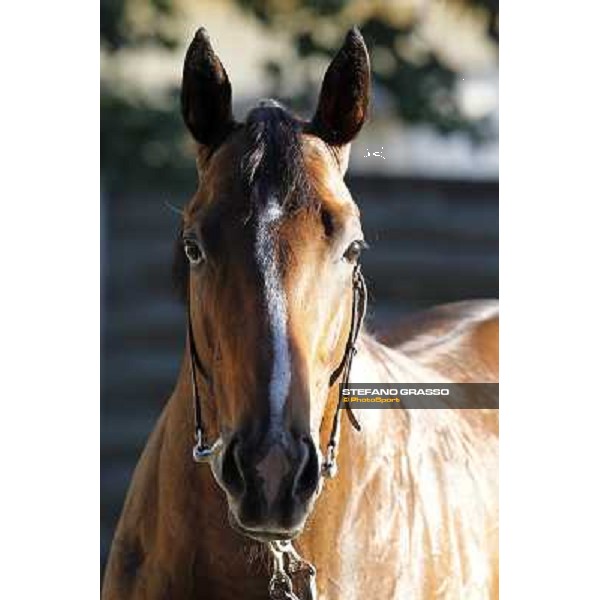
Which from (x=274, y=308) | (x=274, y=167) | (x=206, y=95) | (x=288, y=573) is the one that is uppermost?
(x=206, y=95)

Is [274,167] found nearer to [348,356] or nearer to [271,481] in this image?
[348,356]

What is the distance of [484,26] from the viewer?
101 inches

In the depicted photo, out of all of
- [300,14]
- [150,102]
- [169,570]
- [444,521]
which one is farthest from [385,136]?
[169,570]

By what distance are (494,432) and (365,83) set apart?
97 cm

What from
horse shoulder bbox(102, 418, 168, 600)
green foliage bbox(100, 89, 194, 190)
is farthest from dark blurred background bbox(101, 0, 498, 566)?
horse shoulder bbox(102, 418, 168, 600)

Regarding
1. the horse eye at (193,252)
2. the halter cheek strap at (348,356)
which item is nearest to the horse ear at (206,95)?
the horse eye at (193,252)

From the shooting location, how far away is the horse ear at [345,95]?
181 centimetres

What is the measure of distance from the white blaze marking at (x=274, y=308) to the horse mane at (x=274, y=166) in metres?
0.02

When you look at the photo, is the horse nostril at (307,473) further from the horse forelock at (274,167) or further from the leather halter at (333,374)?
the horse forelock at (274,167)

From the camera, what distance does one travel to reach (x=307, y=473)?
4.87ft

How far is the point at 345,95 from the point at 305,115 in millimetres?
691

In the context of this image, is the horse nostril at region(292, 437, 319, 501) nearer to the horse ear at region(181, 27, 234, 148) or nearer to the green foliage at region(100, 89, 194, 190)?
the horse ear at region(181, 27, 234, 148)

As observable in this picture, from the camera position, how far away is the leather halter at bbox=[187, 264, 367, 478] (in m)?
1.70

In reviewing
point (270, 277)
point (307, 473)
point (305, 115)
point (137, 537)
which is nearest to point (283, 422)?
point (307, 473)
